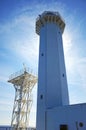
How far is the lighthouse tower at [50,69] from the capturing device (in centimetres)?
1817

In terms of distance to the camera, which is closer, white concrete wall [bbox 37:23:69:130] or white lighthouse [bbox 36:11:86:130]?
white lighthouse [bbox 36:11:86:130]

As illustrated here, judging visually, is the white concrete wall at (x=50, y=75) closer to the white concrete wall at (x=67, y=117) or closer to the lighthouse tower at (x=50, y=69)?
the lighthouse tower at (x=50, y=69)

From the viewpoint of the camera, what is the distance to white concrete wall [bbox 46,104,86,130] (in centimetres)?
1394

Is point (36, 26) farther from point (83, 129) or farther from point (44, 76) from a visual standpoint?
point (83, 129)

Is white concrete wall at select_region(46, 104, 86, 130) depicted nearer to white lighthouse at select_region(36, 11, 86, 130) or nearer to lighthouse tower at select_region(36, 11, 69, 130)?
white lighthouse at select_region(36, 11, 86, 130)

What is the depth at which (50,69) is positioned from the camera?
66.0ft

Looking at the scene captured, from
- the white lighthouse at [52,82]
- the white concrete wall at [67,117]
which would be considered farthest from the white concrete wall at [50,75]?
the white concrete wall at [67,117]

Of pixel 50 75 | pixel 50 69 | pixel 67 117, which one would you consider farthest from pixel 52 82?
pixel 67 117

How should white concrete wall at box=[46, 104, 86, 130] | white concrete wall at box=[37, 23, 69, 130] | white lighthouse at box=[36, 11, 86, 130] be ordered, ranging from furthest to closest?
white concrete wall at box=[37, 23, 69, 130] < white lighthouse at box=[36, 11, 86, 130] < white concrete wall at box=[46, 104, 86, 130]

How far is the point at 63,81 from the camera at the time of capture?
20422 millimetres

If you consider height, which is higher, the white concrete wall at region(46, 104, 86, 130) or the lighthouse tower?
the lighthouse tower

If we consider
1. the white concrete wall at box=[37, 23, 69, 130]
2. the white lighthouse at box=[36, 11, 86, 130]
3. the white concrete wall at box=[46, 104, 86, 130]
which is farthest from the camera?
the white concrete wall at box=[37, 23, 69, 130]

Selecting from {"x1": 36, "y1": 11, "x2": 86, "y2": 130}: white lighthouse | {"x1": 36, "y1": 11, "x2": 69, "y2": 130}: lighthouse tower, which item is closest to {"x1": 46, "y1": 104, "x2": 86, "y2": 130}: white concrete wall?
{"x1": 36, "y1": 11, "x2": 86, "y2": 130}: white lighthouse

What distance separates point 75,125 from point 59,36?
1522cm
